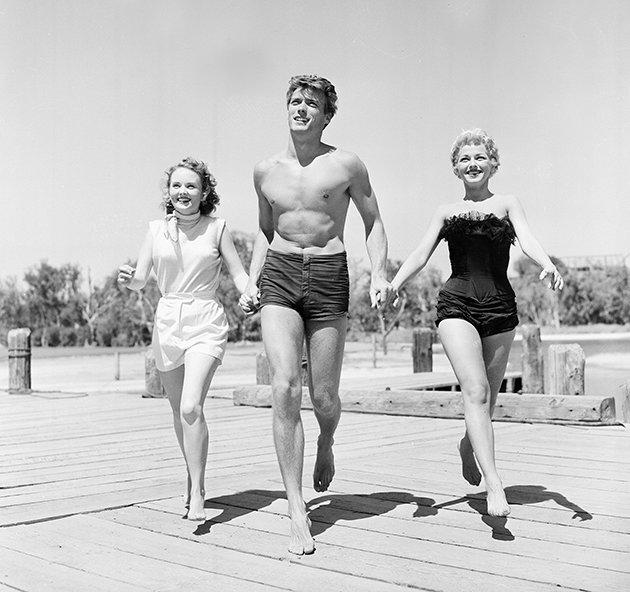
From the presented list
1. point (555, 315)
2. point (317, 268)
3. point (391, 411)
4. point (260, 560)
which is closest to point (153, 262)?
point (317, 268)

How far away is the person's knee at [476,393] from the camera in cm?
465

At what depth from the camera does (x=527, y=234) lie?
190 inches

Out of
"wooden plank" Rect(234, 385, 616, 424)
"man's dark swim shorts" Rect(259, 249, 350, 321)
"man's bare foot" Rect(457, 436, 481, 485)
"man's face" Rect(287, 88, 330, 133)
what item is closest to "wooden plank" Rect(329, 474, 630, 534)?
"man's bare foot" Rect(457, 436, 481, 485)

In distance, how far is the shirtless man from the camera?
4.39m

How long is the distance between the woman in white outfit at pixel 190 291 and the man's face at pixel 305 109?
700 millimetres

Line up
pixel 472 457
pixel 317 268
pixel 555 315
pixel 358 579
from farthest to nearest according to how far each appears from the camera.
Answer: pixel 555 315 < pixel 472 457 < pixel 317 268 < pixel 358 579

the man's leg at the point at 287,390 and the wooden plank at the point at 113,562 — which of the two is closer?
the wooden plank at the point at 113,562

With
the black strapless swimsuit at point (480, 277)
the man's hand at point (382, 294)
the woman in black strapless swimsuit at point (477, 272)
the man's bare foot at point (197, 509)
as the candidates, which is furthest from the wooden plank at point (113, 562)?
the black strapless swimsuit at point (480, 277)

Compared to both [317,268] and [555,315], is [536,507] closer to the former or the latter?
[317,268]

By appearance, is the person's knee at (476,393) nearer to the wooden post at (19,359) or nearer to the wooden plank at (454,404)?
the wooden plank at (454,404)

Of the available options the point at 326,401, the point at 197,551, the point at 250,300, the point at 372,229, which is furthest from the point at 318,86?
the point at 197,551

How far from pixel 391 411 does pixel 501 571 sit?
21.7 feet

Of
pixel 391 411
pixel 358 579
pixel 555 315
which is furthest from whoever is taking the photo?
pixel 555 315

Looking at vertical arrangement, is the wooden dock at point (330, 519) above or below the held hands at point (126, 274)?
below
